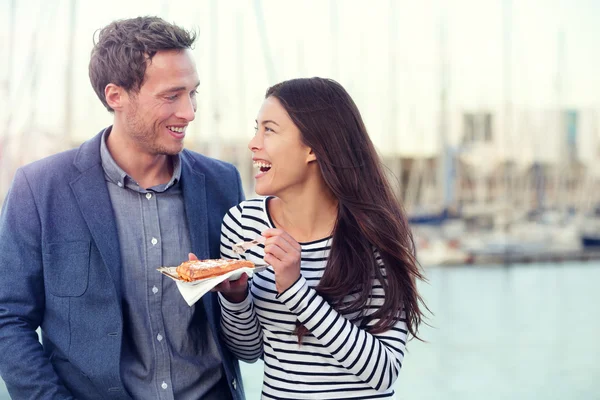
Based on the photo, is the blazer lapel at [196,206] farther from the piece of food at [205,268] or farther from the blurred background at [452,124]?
the blurred background at [452,124]

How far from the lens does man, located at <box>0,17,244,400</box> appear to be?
6.23ft

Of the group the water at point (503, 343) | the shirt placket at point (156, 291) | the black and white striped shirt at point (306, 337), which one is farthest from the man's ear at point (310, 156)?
the water at point (503, 343)

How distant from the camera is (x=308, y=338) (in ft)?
5.96

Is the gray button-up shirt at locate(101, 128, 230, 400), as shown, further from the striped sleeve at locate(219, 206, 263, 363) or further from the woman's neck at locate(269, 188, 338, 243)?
the woman's neck at locate(269, 188, 338, 243)

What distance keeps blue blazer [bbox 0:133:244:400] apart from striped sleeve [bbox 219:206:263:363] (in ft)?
0.14

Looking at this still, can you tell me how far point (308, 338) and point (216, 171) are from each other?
0.61 m

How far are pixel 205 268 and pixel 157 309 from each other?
0.33 m

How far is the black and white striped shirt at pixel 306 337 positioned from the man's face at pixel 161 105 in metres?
0.27

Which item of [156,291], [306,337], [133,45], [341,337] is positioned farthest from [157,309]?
[133,45]

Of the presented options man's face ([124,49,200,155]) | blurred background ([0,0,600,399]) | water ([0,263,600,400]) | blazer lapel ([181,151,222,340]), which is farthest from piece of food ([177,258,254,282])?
blurred background ([0,0,600,399])

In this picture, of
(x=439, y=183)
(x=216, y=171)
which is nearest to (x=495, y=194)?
(x=439, y=183)

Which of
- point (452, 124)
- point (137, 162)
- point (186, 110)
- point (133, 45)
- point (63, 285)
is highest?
point (133, 45)

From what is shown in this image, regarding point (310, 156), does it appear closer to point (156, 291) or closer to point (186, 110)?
point (186, 110)

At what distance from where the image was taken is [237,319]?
1.90 m
